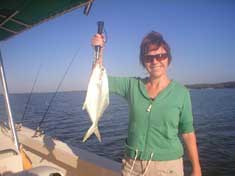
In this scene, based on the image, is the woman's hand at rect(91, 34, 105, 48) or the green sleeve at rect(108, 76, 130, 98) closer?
the woman's hand at rect(91, 34, 105, 48)

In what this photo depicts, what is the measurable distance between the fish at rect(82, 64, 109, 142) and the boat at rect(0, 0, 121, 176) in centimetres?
68

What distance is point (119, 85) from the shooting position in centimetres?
260

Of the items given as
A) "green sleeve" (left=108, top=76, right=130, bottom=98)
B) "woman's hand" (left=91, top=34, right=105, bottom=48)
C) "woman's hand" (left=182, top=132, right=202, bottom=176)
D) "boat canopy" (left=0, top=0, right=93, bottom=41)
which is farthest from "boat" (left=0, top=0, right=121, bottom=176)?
"woman's hand" (left=182, top=132, right=202, bottom=176)

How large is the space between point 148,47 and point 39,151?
3.41 metres

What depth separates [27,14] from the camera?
3.17 meters

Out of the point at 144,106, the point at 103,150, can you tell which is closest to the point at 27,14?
the point at 144,106

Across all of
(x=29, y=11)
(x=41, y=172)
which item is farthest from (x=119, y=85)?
(x=29, y=11)

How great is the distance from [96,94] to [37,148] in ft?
9.43

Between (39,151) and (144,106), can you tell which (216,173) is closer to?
(39,151)

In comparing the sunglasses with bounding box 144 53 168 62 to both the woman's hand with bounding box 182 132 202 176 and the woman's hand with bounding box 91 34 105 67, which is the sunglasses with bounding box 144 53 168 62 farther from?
the woman's hand with bounding box 182 132 202 176

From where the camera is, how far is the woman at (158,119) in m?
2.26

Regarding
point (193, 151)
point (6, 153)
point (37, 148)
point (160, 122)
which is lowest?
point (37, 148)

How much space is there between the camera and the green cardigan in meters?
2.25

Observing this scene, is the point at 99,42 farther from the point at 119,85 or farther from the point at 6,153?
the point at 6,153
